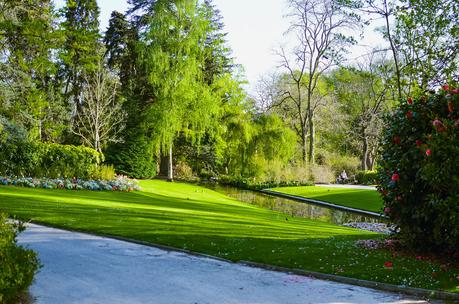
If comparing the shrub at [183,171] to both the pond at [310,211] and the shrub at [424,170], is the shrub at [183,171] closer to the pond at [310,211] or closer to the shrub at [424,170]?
the pond at [310,211]

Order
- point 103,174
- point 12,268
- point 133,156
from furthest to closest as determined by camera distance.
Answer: point 133,156, point 103,174, point 12,268

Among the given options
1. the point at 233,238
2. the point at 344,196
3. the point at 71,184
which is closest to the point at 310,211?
the point at 344,196

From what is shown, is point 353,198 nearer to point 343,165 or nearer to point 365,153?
point 343,165

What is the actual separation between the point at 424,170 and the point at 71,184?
15255 mm

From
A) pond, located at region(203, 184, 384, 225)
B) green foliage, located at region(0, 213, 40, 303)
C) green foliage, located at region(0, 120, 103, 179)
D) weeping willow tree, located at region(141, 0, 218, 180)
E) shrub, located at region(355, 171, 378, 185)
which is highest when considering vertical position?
weeping willow tree, located at region(141, 0, 218, 180)

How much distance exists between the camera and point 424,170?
727 centimetres

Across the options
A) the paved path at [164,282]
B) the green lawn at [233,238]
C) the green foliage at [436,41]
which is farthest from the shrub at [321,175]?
the paved path at [164,282]

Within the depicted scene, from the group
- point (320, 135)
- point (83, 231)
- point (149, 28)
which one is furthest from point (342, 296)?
point (320, 135)

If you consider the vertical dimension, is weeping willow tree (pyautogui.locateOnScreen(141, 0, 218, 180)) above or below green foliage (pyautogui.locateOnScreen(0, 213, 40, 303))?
above

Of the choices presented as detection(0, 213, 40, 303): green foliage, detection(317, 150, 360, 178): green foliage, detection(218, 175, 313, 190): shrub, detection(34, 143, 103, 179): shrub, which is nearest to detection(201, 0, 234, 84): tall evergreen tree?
detection(218, 175, 313, 190): shrub

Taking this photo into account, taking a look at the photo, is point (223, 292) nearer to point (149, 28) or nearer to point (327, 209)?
point (327, 209)

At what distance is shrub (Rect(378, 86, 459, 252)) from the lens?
7051mm

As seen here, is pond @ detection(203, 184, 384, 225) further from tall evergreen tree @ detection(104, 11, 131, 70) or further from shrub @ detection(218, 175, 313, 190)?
tall evergreen tree @ detection(104, 11, 131, 70)

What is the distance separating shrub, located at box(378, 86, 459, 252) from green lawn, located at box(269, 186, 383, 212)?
521 inches
